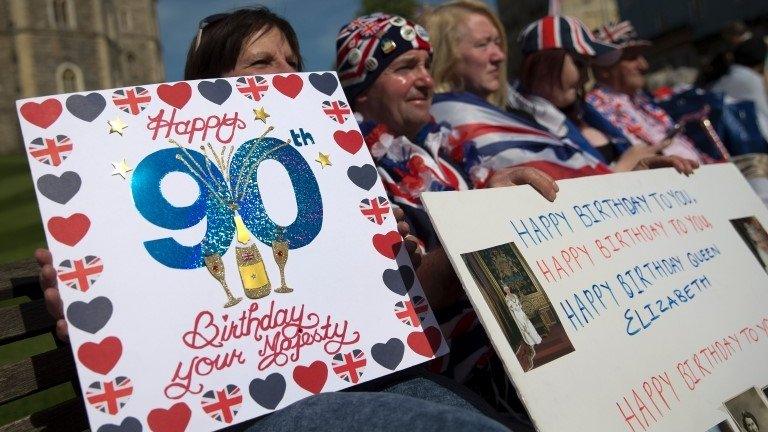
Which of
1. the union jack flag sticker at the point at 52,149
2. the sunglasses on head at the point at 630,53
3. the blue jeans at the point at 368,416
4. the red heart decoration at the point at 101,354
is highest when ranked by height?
the sunglasses on head at the point at 630,53

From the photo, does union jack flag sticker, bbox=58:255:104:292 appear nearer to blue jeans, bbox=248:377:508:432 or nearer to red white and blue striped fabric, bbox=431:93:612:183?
blue jeans, bbox=248:377:508:432

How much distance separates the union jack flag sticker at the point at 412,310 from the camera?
1691 millimetres

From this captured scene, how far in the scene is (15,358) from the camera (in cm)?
380

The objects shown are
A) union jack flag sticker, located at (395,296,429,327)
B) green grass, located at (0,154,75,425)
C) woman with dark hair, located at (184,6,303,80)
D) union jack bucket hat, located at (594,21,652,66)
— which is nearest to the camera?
union jack flag sticker, located at (395,296,429,327)

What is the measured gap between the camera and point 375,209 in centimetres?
177

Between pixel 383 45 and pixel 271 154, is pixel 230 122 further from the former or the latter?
pixel 383 45

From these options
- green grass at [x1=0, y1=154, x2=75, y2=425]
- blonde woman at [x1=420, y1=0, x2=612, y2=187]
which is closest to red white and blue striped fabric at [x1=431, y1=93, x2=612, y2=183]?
blonde woman at [x1=420, y1=0, x2=612, y2=187]

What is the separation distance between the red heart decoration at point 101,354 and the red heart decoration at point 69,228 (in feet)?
0.71

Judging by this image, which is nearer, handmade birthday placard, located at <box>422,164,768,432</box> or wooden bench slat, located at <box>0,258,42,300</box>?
handmade birthday placard, located at <box>422,164,768,432</box>

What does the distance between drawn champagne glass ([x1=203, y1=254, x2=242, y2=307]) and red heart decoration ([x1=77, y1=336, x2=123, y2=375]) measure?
0.77 ft

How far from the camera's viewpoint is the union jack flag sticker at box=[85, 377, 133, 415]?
Answer: 1367mm

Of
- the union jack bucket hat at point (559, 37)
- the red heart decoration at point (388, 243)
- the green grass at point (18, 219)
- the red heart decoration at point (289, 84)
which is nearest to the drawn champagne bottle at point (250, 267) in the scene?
the red heart decoration at point (388, 243)

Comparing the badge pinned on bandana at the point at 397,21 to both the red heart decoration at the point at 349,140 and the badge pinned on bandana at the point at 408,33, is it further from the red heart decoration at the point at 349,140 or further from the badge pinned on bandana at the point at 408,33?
the red heart decoration at the point at 349,140

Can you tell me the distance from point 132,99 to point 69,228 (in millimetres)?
352
